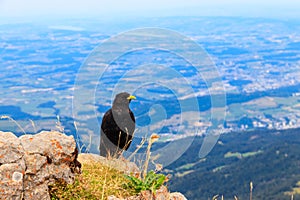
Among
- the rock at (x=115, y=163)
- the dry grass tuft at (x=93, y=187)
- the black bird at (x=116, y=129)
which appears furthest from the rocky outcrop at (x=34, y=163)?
the black bird at (x=116, y=129)

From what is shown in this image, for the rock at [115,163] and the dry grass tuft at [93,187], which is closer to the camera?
the dry grass tuft at [93,187]

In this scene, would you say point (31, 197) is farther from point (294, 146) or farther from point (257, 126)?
point (257, 126)

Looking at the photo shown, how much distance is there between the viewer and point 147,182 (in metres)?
6.57

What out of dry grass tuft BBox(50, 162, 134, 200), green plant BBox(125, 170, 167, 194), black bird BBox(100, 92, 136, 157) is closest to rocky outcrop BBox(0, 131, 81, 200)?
dry grass tuft BBox(50, 162, 134, 200)

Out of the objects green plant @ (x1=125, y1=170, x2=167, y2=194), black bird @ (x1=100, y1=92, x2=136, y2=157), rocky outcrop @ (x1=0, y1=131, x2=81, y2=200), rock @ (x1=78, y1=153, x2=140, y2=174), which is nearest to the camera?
rocky outcrop @ (x1=0, y1=131, x2=81, y2=200)

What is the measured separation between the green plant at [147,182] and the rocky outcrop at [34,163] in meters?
0.87

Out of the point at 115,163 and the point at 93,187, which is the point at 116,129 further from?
the point at 93,187

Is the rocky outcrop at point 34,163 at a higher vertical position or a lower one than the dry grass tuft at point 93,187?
higher

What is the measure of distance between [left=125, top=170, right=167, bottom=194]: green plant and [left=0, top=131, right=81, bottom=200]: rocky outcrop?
0.87 meters

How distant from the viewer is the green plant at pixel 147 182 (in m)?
6.50

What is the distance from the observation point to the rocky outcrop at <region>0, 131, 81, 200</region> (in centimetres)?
548

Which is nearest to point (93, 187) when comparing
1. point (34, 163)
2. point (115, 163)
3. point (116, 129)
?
point (34, 163)

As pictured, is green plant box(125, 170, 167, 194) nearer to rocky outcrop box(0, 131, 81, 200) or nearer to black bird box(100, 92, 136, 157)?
rocky outcrop box(0, 131, 81, 200)

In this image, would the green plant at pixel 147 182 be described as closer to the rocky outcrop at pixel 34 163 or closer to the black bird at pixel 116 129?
the rocky outcrop at pixel 34 163
